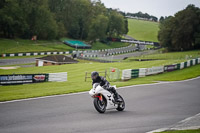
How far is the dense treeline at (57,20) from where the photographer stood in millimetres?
77000

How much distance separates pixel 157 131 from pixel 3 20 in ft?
231

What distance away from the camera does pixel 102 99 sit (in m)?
12.5

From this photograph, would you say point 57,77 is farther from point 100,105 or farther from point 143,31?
point 143,31

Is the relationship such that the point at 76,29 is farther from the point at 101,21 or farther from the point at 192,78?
the point at 192,78

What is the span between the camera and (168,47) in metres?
89.1

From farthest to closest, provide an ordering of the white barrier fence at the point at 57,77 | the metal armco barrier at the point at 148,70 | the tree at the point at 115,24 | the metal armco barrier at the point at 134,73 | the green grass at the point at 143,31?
1. the green grass at the point at 143,31
2. the tree at the point at 115,24
3. the metal armco barrier at the point at 134,73
4. the metal armco barrier at the point at 148,70
5. the white barrier fence at the point at 57,77

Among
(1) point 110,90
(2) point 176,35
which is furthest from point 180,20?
(1) point 110,90

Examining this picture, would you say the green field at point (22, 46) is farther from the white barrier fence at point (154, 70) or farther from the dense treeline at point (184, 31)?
the white barrier fence at point (154, 70)

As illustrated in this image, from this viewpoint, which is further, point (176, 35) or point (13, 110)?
point (176, 35)

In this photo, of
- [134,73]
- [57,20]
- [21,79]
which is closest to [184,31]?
[57,20]

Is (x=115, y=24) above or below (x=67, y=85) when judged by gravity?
above

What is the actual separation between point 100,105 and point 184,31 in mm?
74749

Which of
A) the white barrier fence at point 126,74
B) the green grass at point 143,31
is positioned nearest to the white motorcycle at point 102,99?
the white barrier fence at point 126,74

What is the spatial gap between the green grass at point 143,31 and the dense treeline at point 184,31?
67.0 meters
